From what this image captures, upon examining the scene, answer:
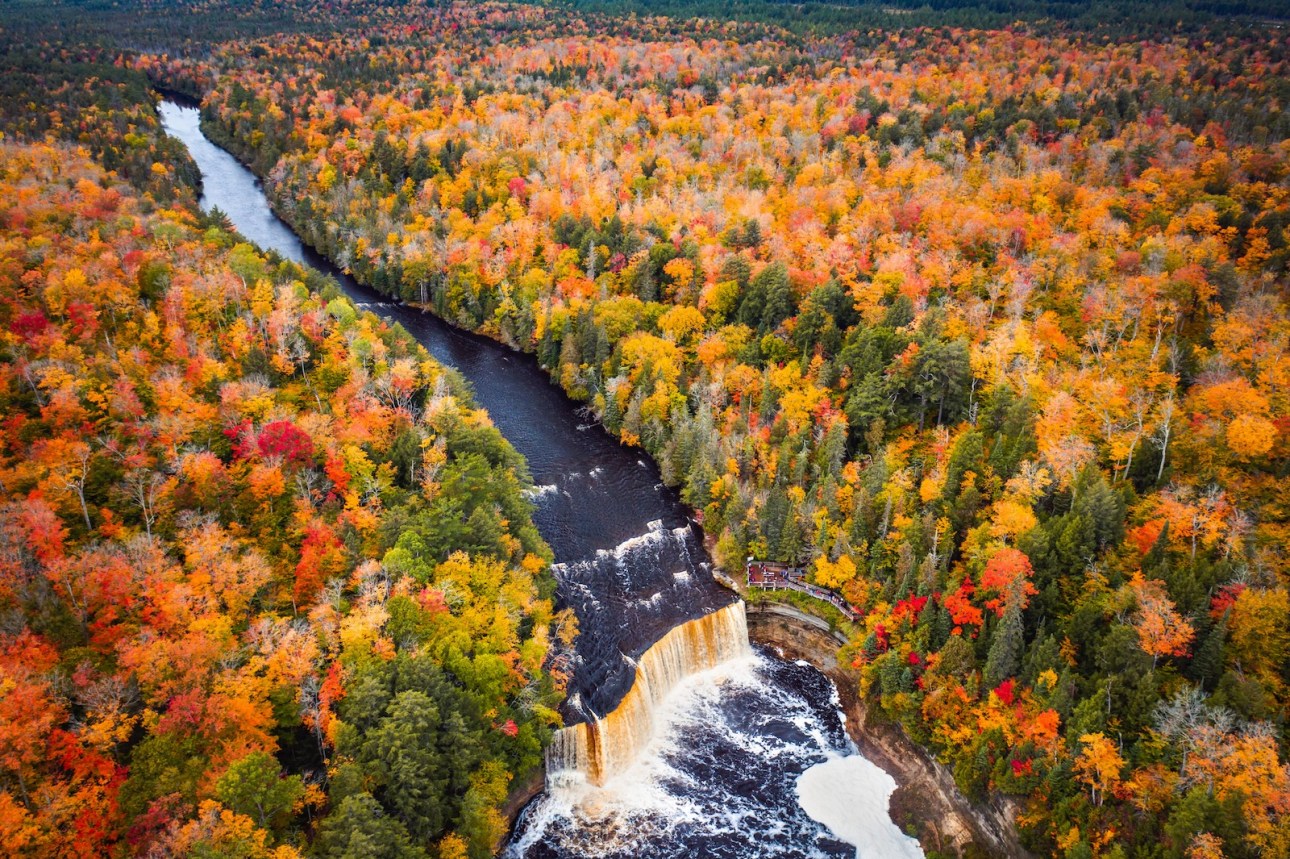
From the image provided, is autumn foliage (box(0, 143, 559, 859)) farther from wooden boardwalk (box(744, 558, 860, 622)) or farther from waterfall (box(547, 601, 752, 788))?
wooden boardwalk (box(744, 558, 860, 622))

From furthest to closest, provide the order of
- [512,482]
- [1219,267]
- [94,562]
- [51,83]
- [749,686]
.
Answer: [51,83] < [1219,267] < [512,482] < [749,686] < [94,562]

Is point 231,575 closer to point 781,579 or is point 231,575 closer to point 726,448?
point 781,579

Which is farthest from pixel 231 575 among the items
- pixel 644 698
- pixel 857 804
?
pixel 857 804

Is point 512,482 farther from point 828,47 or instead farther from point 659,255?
point 828,47

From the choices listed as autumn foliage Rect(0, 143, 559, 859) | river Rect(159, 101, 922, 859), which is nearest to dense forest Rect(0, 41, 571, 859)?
autumn foliage Rect(0, 143, 559, 859)

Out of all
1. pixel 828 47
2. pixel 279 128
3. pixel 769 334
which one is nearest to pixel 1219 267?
pixel 769 334
